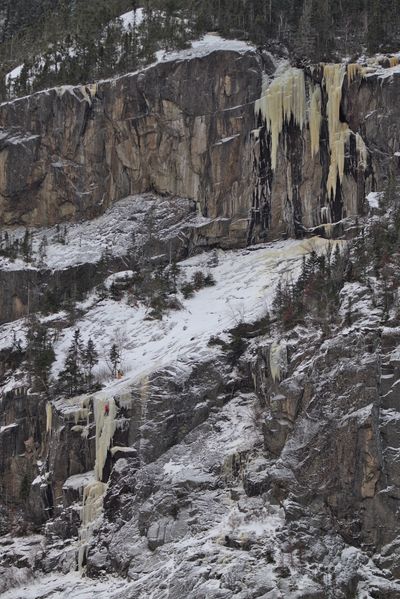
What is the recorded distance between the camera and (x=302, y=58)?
72.8 meters

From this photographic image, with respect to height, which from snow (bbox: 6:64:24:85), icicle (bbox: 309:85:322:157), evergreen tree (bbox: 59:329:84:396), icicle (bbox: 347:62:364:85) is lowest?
evergreen tree (bbox: 59:329:84:396)

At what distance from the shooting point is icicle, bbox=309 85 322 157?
68750 millimetres

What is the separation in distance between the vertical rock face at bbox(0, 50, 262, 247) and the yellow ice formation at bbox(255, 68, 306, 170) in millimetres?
1061

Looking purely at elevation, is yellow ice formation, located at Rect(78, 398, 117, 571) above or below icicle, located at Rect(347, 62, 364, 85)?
below

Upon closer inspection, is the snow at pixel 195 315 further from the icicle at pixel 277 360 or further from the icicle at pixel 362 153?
the icicle at pixel 362 153

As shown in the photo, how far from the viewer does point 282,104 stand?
7044 centimetres

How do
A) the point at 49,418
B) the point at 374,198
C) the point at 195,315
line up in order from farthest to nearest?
1. the point at 195,315
2. the point at 374,198
3. the point at 49,418

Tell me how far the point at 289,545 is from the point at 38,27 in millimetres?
56512

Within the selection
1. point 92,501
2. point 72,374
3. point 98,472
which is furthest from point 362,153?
point 92,501

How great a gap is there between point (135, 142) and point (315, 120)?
38.4 ft

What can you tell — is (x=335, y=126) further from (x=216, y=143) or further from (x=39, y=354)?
(x=39, y=354)

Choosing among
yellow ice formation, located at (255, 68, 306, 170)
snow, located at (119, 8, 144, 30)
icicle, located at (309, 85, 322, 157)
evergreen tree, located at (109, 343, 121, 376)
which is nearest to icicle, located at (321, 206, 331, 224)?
icicle, located at (309, 85, 322, 157)

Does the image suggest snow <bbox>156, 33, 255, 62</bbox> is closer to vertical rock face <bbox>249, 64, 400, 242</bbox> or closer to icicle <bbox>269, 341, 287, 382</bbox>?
vertical rock face <bbox>249, 64, 400, 242</bbox>

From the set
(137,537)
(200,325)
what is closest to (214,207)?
(200,325)
